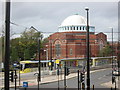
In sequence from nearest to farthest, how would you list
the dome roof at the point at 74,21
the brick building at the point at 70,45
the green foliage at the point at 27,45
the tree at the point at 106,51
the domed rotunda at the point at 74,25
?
the green foliage at the point at 27,45
the brick building at the point at 70,45
the tree at the point at 106,51
the domed rotunda at the point at 74,25
the dome roof at the point at 74,21

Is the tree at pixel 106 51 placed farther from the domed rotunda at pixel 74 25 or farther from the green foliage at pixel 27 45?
the green foliage at pixel 27 45

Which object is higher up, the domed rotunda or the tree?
the domed rotunda

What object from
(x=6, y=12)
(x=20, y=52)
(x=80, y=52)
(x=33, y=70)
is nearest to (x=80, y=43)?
(x=80, y=52)

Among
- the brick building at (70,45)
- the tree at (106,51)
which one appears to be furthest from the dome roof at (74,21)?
the tree at (106,51)

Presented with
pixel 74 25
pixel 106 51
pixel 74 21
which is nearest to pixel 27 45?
pixel 106 51

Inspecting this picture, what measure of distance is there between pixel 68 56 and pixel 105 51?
39.1 ft

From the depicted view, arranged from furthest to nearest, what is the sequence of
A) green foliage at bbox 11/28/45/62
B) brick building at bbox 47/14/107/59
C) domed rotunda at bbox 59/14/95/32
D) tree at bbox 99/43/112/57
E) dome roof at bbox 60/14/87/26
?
dome roof at bbox 60/14/87/26
domed rotunda at bbox 59/14/95/32
tree at bbox 99/43/112/57
brick building at bbox 47/14/107/59
green foliage at bbox 11/28/45/62

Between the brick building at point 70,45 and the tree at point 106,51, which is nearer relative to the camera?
the brick building at point 70,45

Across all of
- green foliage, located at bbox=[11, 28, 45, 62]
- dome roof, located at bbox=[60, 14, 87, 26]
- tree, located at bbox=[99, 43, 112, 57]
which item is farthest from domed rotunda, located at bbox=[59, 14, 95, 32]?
green foliage, located at bbox=[11, 28, 45, 62]

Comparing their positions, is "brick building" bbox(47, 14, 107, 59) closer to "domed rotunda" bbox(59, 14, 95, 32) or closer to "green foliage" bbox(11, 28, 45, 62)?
"domed rotunda" bbox(59, 14, 95, 32)

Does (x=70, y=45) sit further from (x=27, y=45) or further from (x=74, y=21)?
(x=74, y=21)

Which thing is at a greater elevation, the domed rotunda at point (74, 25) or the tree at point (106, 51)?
the domed rotunda at point (74, 25)

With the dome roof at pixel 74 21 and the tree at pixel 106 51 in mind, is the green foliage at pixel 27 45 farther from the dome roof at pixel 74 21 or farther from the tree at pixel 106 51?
the dome roof at pixel 74 21

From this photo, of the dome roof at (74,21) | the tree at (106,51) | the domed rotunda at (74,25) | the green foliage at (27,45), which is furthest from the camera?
the dome roof at (74,21)
